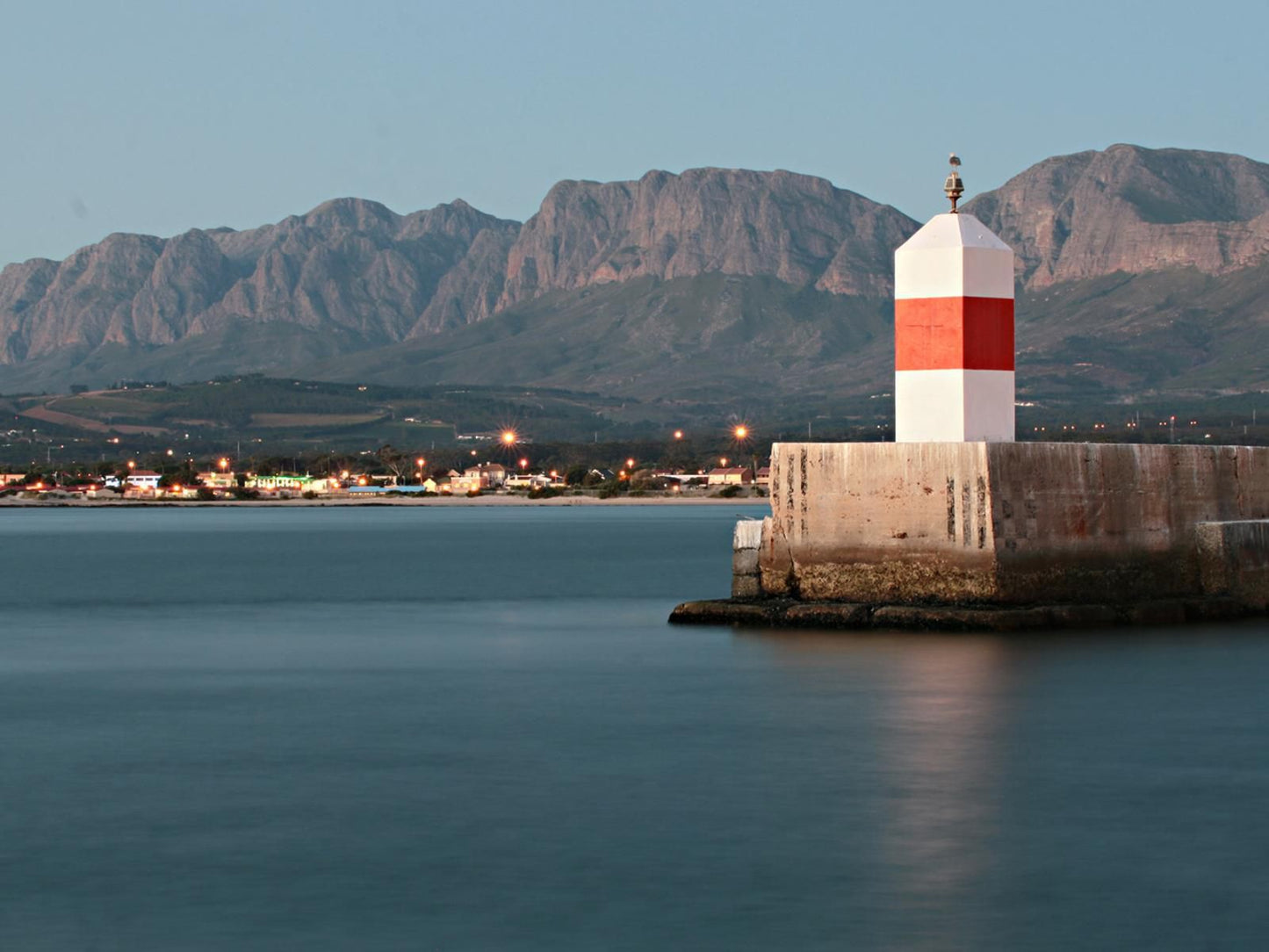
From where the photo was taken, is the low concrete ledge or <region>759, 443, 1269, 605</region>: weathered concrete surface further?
the low concrete ledge

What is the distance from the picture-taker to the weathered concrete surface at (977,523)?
83.4 feet

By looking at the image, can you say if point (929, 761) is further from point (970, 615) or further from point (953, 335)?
point (953, 335)

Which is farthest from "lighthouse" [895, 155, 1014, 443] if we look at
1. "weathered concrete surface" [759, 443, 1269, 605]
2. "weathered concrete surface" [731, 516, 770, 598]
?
"weathered concrete surface" [731, 516, 770, 598]

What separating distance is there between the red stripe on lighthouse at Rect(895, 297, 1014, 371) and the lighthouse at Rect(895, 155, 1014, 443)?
12 millimetres

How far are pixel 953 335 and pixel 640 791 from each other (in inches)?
394

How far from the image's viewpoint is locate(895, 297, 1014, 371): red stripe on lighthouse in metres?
25.1

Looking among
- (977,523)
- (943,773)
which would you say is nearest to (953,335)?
(977,523)

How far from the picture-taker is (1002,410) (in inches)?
1011

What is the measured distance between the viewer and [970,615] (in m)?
25.6

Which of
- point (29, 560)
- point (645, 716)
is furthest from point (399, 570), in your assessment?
point (645, 716)

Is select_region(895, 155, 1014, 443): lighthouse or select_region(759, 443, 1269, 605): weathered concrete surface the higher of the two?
select_region(895, 155, 1014, 443): lighthouse

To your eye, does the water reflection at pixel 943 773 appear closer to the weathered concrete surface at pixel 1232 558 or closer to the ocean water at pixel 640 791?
the ocean water at pixel 640 791

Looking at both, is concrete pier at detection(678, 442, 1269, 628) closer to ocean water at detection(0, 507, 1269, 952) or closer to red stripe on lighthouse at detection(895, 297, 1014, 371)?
ocean water at detection(0, 507, 1269, 952)

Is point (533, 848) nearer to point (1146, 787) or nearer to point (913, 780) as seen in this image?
point (913, 780)
